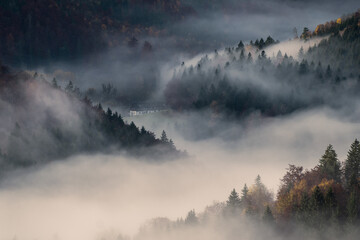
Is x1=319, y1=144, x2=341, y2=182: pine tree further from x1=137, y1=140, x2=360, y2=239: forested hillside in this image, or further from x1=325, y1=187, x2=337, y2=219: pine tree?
x1=325, y1=187, x2=337, y2=219: pine tree

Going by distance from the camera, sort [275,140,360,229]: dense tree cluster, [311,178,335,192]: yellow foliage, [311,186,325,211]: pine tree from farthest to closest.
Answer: [311,178,335,192]: yellow foliage
[311,186,325,211]: pine tree
[275,140,360,229]: dense tree cluster

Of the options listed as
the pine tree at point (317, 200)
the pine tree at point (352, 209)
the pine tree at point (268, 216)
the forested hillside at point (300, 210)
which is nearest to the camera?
Result: the pine tree at point (352, 209)

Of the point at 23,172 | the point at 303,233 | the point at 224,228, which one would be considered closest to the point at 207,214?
the point at 224,228

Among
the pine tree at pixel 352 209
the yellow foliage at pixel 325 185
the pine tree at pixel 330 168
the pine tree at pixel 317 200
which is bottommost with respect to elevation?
the pine tree at pixel 352 209

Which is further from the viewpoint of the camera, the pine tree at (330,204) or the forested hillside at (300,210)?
the pine tree at (330,204)

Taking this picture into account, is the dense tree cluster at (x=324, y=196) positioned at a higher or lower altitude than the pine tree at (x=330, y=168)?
lower

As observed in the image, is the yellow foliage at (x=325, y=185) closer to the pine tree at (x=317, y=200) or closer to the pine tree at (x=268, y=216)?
the pine tree at (x=317, y=200)

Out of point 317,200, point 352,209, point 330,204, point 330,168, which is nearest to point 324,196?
point 317,200

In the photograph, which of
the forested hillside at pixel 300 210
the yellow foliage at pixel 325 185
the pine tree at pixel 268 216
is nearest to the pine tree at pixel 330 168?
the forested hillside at pixel 300 210

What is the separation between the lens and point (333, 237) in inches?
4348

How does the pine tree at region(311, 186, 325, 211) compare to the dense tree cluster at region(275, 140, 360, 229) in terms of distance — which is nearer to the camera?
the dense tree cluster at region(275, 140, 360, 229)

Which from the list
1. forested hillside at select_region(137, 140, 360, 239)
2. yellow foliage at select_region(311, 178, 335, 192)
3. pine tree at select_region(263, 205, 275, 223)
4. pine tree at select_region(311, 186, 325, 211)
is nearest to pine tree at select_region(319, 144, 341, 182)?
forested hillside at select_region(137, 140, 360, 239)

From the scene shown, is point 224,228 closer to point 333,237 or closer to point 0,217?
point 333,237

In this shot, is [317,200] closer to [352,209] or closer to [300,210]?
[300,210]
